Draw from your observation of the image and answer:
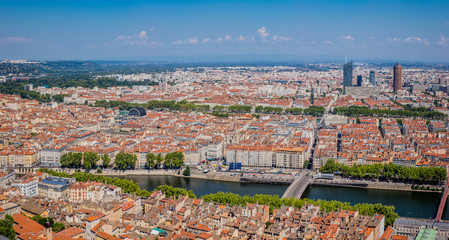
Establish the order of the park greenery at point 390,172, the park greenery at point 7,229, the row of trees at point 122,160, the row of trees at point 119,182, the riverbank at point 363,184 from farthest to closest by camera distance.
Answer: the row of trees at point 122,160, the park greenery at point 390,172, the riverbank at point 363,184, the row of trees at point 119,182, the park greenery at point 7,229

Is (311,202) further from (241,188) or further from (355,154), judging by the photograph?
(355,154)

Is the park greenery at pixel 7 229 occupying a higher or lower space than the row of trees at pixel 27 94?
lower

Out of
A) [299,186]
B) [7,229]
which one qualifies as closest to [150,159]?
[299,186]

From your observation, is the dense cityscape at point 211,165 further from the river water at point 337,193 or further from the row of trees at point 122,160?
the river water at point 337,193

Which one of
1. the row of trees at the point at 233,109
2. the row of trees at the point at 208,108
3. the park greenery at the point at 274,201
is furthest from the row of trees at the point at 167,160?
the row of trees at the point at 233,109

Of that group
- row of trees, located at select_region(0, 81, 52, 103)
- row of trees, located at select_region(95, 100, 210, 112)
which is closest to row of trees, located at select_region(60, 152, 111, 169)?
row of trees, located at select_region(95, 100, 210, 112)

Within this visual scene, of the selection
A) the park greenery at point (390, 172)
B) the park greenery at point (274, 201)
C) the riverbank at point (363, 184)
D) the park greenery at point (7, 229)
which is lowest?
the riverbank at point (363, 184)

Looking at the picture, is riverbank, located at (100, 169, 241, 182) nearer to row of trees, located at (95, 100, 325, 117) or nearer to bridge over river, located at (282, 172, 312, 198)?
bridge over river, located at (282, 172, 312, 198)
